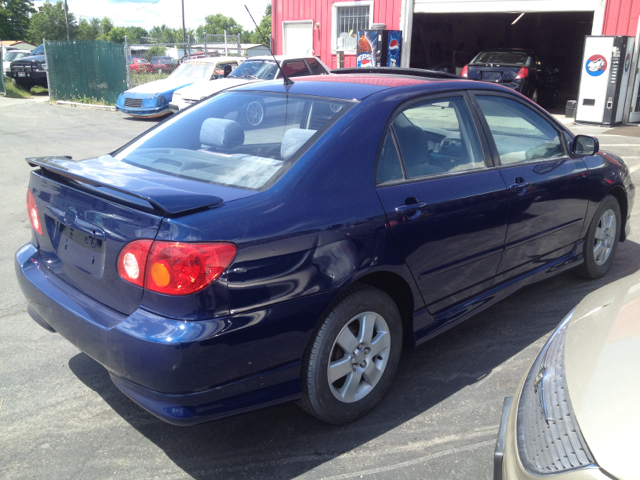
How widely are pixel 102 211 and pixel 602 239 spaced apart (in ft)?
12.5

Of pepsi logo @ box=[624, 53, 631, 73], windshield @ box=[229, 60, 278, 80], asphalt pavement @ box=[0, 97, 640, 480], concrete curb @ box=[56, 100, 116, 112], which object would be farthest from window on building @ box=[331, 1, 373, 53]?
asphalt pavement @ box=[0, 97, 640, 480]

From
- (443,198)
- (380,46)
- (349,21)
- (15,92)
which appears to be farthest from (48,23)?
(443,198)

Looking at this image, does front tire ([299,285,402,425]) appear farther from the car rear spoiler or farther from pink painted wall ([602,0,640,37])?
pink painted wall ([602,0,640,37])

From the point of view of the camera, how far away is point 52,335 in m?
3.70

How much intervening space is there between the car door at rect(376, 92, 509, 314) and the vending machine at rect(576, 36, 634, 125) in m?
13.2

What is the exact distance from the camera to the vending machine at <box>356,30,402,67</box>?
62.7 ft

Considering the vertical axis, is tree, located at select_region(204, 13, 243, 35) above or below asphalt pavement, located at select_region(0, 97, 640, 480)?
above

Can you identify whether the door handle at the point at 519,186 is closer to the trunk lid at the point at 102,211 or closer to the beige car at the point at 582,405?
the beige car at the point at 582,405

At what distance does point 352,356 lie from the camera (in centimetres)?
271

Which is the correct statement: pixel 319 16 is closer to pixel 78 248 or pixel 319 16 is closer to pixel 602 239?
pixel 602 239

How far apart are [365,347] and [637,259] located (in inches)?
142

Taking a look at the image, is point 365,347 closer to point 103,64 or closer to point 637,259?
point 637,259

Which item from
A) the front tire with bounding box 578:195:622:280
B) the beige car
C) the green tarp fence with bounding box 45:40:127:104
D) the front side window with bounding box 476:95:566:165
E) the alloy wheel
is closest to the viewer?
the beige car

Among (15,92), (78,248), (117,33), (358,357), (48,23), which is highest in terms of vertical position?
(117,33)
